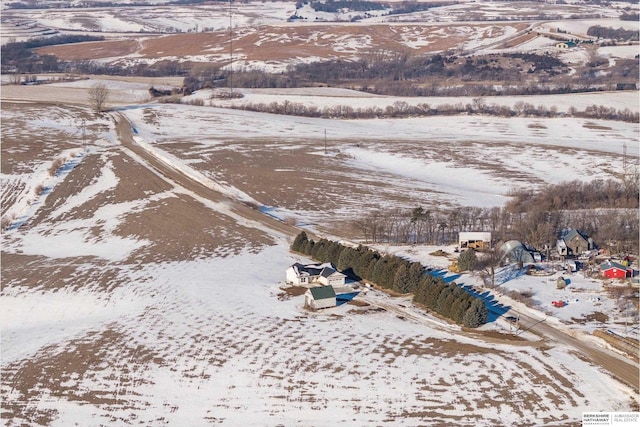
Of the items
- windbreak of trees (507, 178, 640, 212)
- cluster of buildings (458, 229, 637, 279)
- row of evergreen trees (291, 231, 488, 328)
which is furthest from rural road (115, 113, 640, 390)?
windbreak of trees (507, 178, 640, 212)

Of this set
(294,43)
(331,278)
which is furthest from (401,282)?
(294,43)

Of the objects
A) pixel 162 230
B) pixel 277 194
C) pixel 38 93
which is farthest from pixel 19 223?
pixel 38 93

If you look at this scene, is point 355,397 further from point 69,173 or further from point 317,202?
point 69,173

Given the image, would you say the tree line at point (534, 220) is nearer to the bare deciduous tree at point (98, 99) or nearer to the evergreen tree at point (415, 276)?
the evergreen tree at point (415, 276)

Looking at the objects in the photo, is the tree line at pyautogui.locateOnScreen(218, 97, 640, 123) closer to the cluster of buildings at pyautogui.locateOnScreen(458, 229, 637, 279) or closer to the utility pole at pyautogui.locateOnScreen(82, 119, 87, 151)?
the utility pole at pyautogui.locateOnScreen(82, 119, 87, 151)

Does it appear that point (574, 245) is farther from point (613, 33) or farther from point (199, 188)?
point (613, 33)

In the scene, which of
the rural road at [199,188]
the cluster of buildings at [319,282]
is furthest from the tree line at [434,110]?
the cluster of buildings at [319,282]
